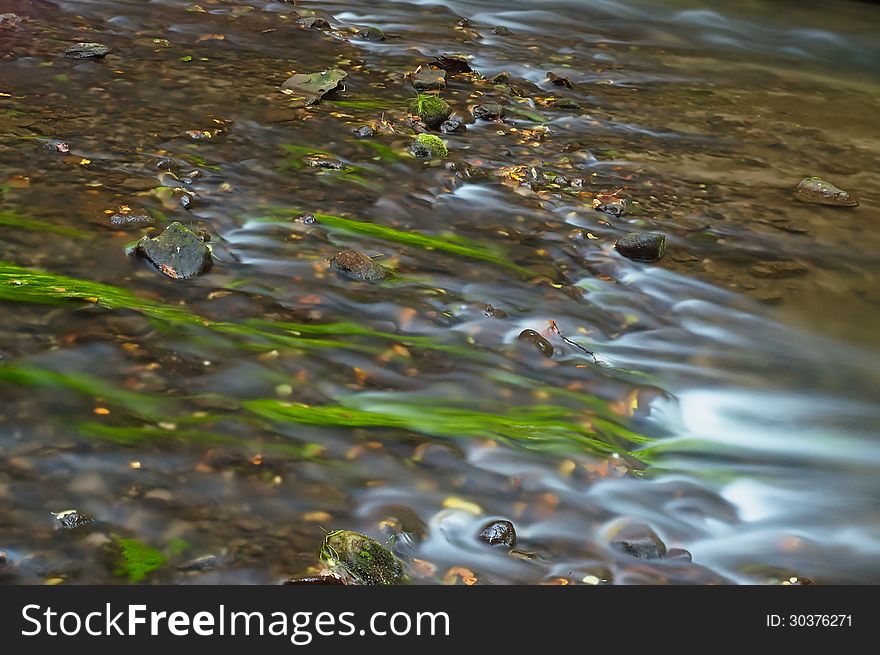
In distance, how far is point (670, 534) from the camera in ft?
11.3

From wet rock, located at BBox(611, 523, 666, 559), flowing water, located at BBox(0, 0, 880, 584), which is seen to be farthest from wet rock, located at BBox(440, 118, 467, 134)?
wet rock, located at BBox(611, 523, 666, 559)

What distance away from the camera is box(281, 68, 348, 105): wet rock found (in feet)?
23.9

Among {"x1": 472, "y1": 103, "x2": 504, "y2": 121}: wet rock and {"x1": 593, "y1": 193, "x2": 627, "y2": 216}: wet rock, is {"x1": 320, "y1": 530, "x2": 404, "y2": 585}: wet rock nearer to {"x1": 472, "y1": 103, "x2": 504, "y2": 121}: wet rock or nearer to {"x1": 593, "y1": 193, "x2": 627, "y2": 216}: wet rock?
{"x1": 593, "y1": 193, "x2": 627, "y2": 216}: wet rock

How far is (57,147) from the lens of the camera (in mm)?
5734

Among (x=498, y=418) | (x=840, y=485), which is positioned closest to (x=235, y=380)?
(x=498, y=418)

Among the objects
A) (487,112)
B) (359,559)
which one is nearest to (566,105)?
(487,112)

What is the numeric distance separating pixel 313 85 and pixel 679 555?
206 inches

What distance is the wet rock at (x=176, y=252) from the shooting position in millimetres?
4578

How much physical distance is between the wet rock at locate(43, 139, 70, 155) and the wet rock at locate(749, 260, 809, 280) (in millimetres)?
4212

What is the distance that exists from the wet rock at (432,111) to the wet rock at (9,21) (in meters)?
3.86

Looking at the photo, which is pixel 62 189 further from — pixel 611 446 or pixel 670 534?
pixel 670 534

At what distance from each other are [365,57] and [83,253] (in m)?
4.64

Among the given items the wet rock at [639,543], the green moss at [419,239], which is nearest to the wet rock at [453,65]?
the green moss at [419,239]

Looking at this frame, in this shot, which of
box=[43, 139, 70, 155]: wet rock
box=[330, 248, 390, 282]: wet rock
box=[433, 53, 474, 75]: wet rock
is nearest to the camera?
box=[330, 248, 390, 282]: wet rock
